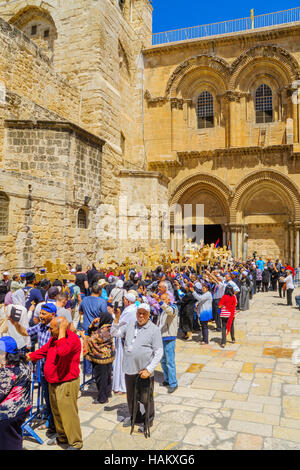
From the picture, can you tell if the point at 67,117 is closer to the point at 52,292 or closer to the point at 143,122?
the point at 143,122

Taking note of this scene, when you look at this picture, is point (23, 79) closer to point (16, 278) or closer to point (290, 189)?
point (16, 278)

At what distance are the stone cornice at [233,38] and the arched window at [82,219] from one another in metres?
13.2

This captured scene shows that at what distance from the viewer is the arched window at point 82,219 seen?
14151mm

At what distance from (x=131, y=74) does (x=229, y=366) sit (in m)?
19.8

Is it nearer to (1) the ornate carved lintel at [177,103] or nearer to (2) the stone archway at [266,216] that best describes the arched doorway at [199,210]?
(2) the stone archway at [266,216]

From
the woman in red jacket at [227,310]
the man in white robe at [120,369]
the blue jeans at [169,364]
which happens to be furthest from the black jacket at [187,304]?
the man in white robe at [120,369]

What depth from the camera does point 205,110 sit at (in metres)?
22.2

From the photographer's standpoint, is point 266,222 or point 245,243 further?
point 245,243

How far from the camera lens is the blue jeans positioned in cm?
562

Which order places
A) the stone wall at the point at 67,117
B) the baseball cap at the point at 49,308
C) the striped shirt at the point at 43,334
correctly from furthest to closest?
the stone wall at the point at 67,117, the striped shirt at the point at 43,334, the baseball cap at the point at 49,308

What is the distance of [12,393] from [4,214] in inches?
314

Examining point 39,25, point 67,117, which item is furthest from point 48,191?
point 39,25

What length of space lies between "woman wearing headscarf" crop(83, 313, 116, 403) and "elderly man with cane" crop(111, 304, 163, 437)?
25.3 inches

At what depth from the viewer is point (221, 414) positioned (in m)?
4.75
